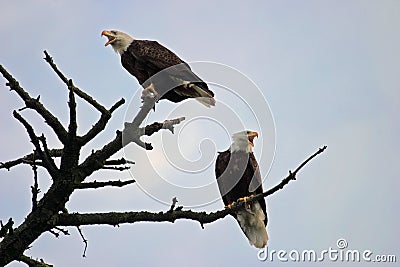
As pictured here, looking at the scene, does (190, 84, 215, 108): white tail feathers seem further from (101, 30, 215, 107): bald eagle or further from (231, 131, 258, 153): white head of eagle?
(231, 131, 258, 153): white head of eagle

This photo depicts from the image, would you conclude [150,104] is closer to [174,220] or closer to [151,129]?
[151,129]

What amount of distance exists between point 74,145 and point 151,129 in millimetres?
801

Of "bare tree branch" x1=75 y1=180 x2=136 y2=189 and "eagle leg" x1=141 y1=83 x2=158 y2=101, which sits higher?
"eagle leg" x1=141 y1=83 x2=158 y2=101

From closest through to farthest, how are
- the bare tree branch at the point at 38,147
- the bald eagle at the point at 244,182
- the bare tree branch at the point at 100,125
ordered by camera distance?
1. the bare tree branch at the point at 38,147
2. the bare tree branch at the point at 100,125
3. the bald eagle at the point at 244,182

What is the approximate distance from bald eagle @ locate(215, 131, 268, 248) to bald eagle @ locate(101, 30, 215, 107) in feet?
5.40

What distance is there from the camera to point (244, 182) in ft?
28.0

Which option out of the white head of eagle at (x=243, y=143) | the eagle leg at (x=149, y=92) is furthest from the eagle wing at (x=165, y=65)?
the white head of eagle at (x=243, y=143)

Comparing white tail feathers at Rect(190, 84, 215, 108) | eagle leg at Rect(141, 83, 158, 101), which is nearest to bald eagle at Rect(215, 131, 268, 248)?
white tail feathers at Rect(190, 84, 215, 108)

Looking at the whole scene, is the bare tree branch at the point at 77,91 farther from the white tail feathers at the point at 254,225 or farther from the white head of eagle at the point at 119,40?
the white tail feathers at the point at 254,225

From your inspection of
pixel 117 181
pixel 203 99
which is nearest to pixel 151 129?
pixel 117 181

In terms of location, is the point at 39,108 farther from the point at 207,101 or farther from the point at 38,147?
the point at 207,101

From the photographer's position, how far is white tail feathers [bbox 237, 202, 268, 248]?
28.1ft

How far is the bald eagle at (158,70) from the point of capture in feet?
22.4

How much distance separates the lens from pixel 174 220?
15.3ft
